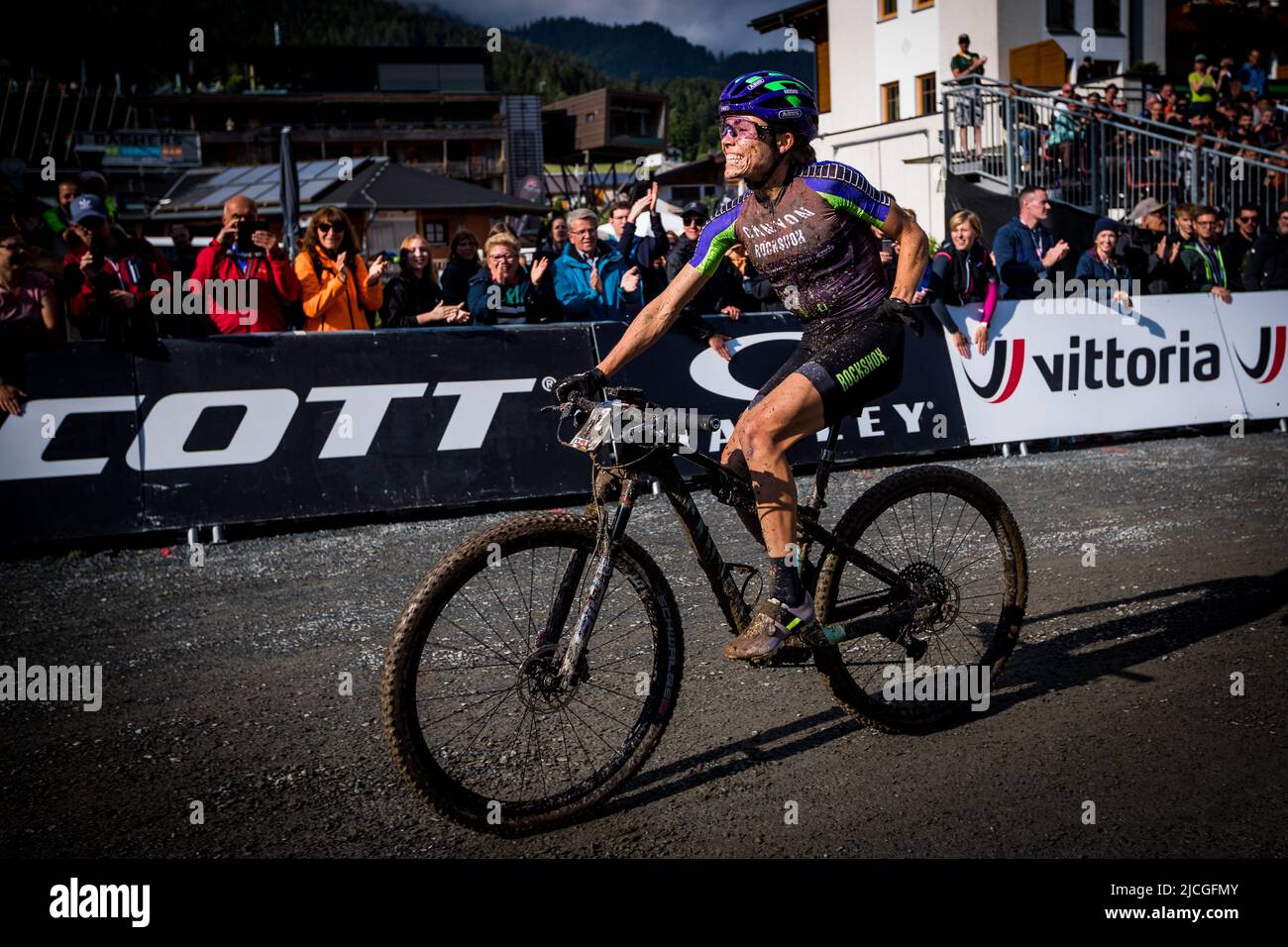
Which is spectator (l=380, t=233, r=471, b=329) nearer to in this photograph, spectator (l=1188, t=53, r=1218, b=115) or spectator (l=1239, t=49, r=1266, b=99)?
spectator (l=1188, t=53, r=1218, b=115)

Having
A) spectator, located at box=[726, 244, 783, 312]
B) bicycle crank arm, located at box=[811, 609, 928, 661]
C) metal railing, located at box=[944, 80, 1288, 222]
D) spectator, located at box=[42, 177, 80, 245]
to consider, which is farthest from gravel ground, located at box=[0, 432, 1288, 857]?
metal railing, located at box=[944, 80, 1288, 222]

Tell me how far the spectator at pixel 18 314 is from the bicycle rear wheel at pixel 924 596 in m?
6.24

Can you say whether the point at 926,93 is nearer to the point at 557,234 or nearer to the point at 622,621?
the point at 557,234

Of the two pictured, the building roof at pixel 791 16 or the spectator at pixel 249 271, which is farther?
the building roof at pixel 791 16

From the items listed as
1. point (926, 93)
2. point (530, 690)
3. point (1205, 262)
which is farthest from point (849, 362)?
point (926, 93)

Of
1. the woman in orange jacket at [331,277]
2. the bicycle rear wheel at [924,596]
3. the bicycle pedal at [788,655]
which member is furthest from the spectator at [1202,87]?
the bicycle pedal at [788,655]

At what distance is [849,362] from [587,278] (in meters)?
6.33

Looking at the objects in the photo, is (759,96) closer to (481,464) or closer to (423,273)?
(481,464)

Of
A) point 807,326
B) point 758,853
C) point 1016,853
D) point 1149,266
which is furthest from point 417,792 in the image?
point 1149,266

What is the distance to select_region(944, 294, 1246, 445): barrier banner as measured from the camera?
11.0 metres

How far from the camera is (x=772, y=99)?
4145mm

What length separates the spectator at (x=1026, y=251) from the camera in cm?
1166

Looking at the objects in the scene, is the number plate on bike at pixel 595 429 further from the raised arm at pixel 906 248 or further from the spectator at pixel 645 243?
the spectator at pixel 645 243

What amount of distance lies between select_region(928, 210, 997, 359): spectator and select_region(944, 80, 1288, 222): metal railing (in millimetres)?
7477
